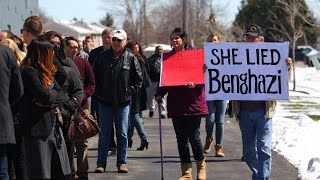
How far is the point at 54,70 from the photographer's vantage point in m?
7.54

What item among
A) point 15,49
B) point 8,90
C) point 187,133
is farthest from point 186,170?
point 8,90

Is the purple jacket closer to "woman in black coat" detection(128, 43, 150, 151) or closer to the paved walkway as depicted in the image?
the paved walkway

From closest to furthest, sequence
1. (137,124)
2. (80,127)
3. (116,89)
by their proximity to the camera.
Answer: (80,127) < (116,89) < (137,124)

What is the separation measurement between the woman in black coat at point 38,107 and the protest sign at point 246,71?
89.0 inches

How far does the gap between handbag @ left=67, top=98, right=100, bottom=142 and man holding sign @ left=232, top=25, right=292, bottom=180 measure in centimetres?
173

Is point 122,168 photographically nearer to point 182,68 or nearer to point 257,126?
point 182,68

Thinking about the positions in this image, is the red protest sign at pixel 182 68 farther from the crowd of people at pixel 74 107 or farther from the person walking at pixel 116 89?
the person walking at pixel 116 89

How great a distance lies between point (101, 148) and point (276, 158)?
2.89 meters

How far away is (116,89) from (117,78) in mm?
149

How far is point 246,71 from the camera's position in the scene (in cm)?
893

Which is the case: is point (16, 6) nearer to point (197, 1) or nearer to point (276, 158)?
point (276, 158)

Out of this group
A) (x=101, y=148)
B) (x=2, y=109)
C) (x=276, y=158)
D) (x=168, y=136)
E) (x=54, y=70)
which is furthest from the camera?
(x=168, y=136)

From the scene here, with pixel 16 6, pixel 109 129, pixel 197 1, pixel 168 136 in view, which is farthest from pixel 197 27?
pixel 109 129

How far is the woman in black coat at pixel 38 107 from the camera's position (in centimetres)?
733
